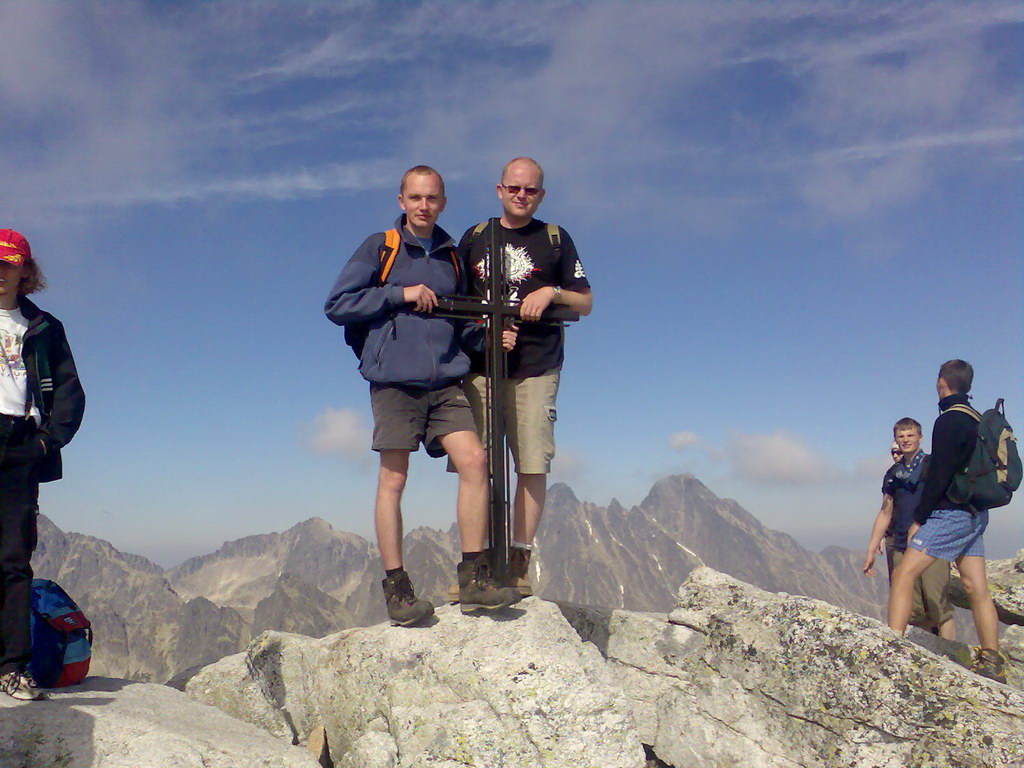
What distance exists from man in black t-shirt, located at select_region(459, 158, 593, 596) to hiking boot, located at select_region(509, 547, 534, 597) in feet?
0.04

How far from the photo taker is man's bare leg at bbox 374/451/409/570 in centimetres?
739

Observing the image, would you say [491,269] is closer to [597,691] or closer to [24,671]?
[597,691]

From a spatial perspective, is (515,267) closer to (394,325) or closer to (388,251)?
(388,251)

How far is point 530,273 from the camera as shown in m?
8.39

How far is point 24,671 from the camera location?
677 cm

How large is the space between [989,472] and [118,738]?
10.7 m

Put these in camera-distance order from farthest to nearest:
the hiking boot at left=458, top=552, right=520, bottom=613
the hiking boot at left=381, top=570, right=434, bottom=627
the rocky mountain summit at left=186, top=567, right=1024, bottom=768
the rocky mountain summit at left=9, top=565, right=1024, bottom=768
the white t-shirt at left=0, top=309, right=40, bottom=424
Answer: the hiking boot at left=381, top=570, right=434, bottom=627 < the hiking boot at left=458, top=552, right=520, bottom=613 < the white t-shirt at left=0, top=309, right=40, bottom=424 < the rocky mountain summit at left=186, top=567, right=1024, bottom=768 < the rocky mountain summit at left=9, top=565, right=1024, bottom=768

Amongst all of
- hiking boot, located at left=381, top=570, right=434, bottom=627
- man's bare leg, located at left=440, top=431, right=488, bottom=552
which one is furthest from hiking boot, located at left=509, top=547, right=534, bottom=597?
hiking boot, located at left=381, top=570, right=434, bottom=627

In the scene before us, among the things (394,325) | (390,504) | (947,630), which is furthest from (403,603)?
(947,630)

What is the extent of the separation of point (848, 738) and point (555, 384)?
4.52m

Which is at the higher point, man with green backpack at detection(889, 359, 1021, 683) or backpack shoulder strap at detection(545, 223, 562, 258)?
backpack shoulder strap at detection(545, 223, 562, 258)

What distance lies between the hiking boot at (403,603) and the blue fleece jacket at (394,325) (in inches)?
78.9

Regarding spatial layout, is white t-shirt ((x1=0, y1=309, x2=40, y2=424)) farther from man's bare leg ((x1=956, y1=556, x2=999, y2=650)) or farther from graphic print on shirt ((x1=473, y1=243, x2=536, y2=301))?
man's bare leg ((x1=956, y1=556, x2=999, y2=650))

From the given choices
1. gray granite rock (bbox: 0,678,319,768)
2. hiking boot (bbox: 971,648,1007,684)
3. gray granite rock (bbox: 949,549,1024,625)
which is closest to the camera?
gray granite rock (bbox: 0,678,319,768)
